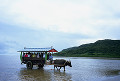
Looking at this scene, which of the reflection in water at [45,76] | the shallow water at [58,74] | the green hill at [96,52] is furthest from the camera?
the green hill at [96,52]

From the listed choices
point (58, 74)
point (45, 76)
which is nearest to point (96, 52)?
point (58, 74)

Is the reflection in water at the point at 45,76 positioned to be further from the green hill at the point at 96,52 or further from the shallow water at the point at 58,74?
the green hill at the point at 96,52

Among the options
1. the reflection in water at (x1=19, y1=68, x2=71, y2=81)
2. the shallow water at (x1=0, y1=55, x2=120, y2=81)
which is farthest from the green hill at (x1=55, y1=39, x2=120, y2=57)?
the reflection in water at (x1=19, y1=68, x2=71, y2=81)

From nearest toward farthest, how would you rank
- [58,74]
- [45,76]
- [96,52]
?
1. [45,76]
2. [58,74]
3. [96,52]

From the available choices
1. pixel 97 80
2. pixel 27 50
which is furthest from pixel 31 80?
pixel 27 50

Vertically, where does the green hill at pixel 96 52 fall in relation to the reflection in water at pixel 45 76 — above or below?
above

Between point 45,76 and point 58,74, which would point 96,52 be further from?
point 45,76

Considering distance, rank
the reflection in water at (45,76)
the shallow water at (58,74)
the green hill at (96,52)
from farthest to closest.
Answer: the green hill at (96,52), the shallow water at (58,74), the reflection in water at (45,76)

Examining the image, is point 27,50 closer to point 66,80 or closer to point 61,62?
point 61,62

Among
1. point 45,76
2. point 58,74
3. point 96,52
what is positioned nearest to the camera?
point 45,76

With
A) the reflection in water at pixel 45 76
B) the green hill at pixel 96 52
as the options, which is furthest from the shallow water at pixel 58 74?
the green hill at pixel 96 52

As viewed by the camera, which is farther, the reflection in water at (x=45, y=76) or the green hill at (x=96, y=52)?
the green hill at (x=96, y=52)

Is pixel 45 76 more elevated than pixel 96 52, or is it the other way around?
pixel 96 52

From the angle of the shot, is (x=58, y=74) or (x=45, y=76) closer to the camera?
(x=45, y=76)
